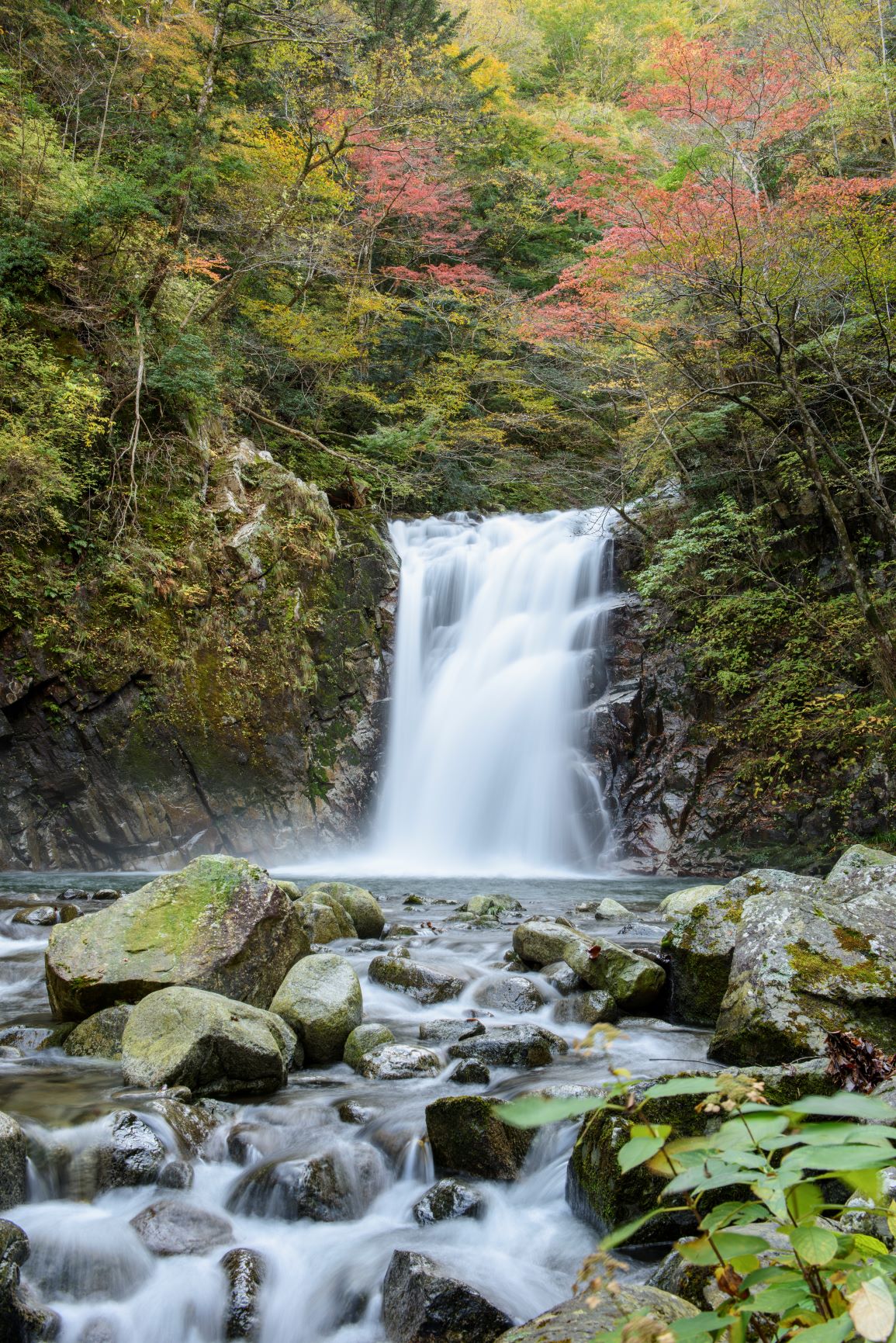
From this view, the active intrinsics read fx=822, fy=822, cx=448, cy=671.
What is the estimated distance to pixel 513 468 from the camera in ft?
62.2

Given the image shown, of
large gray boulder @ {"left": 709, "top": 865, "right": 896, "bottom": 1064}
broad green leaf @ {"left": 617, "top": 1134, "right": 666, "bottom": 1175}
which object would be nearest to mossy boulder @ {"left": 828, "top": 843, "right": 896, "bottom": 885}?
large gray boulder @ {"left": 709, "top": 865, "right": 896, "bottom": 1064}

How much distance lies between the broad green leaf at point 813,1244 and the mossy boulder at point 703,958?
457 cm

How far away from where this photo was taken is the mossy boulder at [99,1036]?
4.64 metres

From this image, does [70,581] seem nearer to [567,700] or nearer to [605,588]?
[567,700]

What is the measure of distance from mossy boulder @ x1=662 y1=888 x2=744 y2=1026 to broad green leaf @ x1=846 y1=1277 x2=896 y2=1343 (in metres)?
4.55

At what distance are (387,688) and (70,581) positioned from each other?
18.8 ft

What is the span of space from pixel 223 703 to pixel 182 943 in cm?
720

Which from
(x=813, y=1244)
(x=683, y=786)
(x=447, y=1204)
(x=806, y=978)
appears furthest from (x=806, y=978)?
(x=683, y=786)

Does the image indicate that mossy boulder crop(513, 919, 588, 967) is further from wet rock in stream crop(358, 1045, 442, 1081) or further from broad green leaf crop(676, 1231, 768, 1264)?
broad green leaf crop(676, 1231, 768, 1264)

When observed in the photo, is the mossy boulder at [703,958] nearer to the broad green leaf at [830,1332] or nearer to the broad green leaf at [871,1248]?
the broad green leaf at [871,1248]

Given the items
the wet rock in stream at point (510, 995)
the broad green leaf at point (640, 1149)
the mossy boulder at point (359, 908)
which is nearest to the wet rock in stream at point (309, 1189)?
the wet rock in stream at point (510, 995)

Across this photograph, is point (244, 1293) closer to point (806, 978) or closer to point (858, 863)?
point (806, 978)

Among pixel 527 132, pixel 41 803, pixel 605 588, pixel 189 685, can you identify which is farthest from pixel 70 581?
pixel 527 132

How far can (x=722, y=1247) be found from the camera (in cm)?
91
